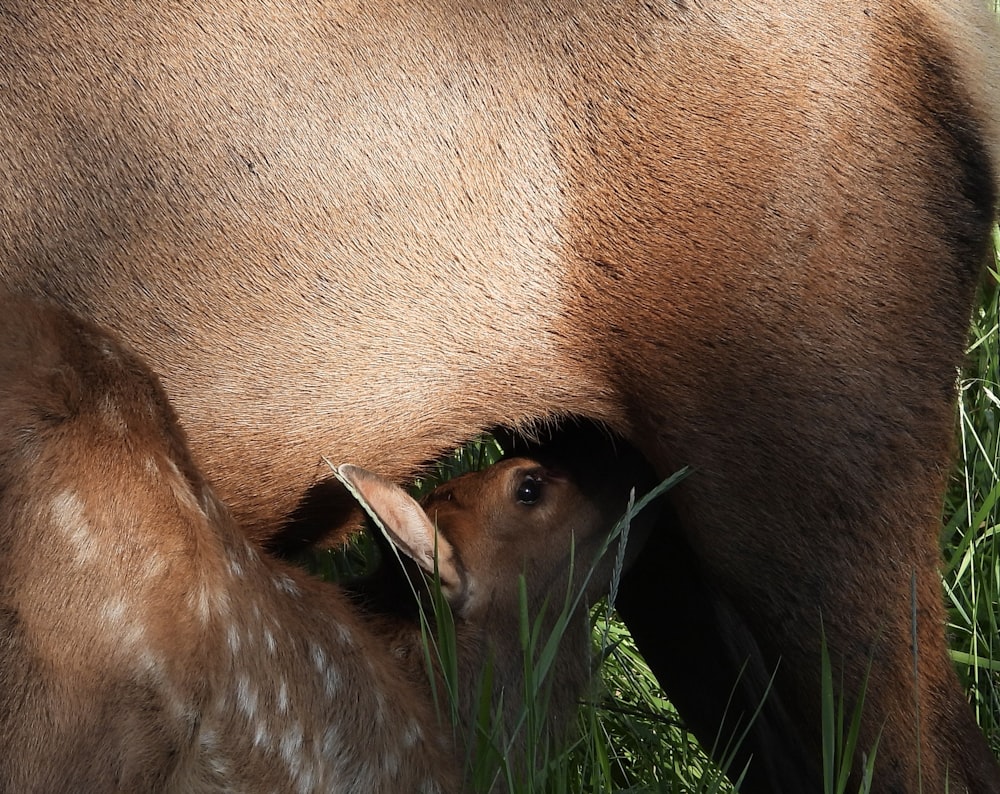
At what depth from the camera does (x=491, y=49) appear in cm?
276

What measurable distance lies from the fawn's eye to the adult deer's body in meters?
0.39

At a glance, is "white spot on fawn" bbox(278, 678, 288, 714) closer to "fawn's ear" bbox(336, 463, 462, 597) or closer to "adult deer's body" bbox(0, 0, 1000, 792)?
"fawn's ear" bbox(336, 463, 462, 597)

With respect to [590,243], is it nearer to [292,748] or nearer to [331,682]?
[331,682]

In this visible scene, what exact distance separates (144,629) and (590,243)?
3.58ft

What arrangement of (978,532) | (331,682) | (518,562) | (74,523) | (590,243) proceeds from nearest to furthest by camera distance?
(74,523) → (331,682) → (590,243) → (518,562) → (978,532)

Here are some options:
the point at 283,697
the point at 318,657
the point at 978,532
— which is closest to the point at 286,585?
the point at 318,657

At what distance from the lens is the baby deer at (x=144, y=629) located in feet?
6.68

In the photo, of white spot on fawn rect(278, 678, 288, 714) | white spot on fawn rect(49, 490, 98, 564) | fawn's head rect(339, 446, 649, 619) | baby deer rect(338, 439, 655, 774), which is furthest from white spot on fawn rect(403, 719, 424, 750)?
white spot on fawn rect(49, 490, 98, 564)

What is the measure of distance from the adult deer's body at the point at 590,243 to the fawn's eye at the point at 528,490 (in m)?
0.39

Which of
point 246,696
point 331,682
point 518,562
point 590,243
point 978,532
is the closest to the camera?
point 246,696

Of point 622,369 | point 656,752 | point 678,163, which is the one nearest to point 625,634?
point 656,752

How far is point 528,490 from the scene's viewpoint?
3205mm

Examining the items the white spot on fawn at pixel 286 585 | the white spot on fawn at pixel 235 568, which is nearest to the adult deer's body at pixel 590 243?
the white spot on fawn at pixel 286 585

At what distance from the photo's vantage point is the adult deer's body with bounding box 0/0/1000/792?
268 cm
